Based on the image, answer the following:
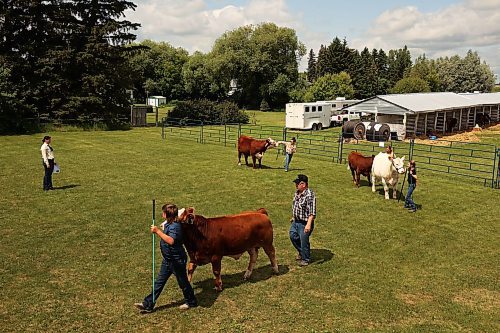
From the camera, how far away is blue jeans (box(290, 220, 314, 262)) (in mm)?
8367

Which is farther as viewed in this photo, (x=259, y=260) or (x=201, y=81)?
(x=201, y=81)

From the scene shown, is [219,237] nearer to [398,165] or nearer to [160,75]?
[398,165]

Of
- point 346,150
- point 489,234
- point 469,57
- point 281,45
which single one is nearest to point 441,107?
point 346,150

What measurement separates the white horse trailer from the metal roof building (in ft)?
12.4

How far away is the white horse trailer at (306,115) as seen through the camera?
38.5 meters

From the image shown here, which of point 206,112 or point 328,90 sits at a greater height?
point 328,90

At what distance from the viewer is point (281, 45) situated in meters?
70.0

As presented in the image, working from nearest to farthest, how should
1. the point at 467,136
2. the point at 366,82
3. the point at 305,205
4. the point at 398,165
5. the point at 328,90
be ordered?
the point at 305,205 < the point at 398,165 < the point at 467,136 < the point at 328,90 < the point at 366,82

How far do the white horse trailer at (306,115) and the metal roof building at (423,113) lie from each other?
3.79 m

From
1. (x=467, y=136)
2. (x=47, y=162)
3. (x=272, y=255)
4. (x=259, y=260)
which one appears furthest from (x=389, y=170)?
(x=467, y=136)

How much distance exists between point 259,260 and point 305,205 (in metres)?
1.65

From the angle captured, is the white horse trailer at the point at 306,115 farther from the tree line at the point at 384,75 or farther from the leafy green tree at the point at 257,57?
the leafy green tree at the point at 257,57

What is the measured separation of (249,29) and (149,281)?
2665 inches

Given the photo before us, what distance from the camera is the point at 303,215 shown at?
8266 mm
